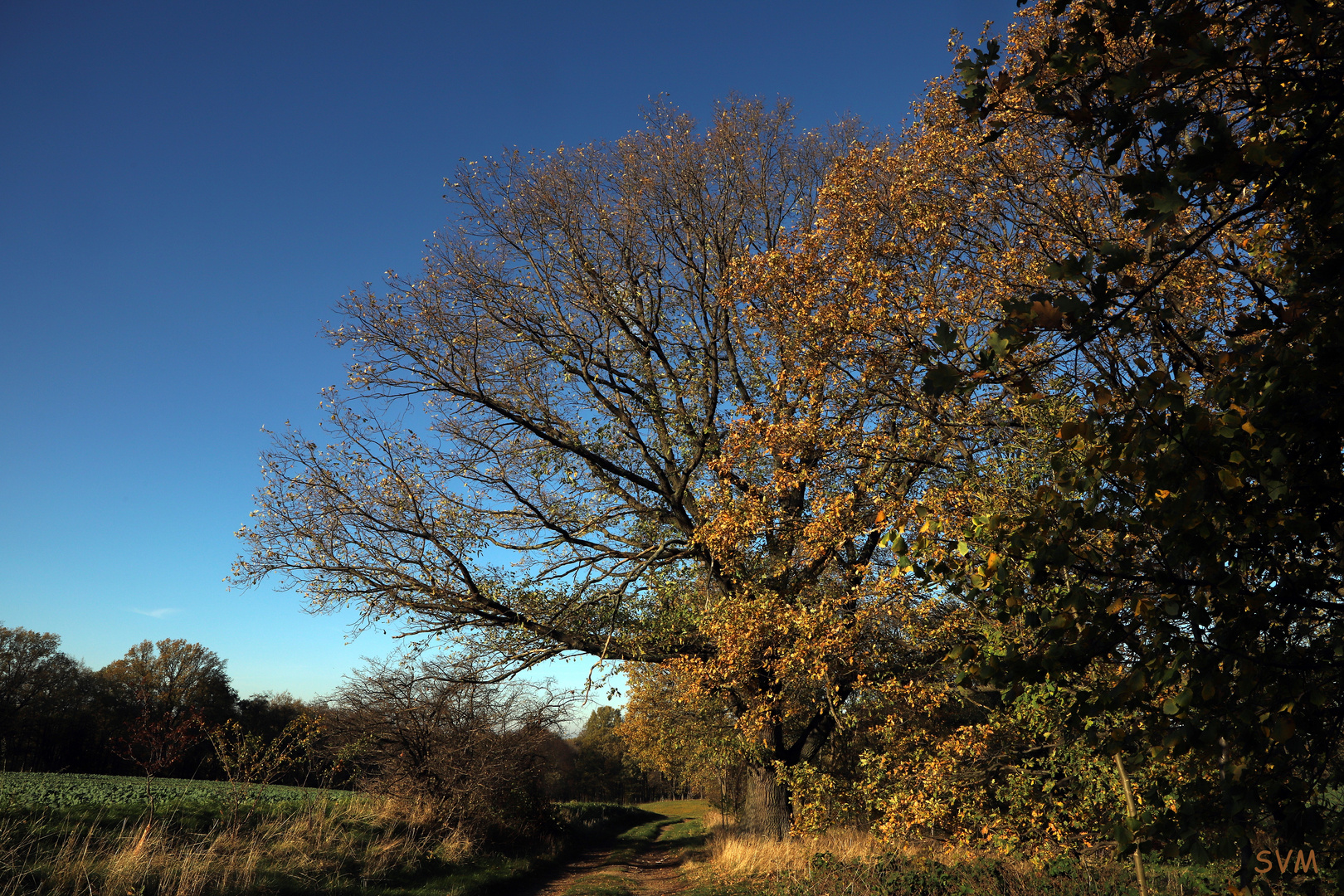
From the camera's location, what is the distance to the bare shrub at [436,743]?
15998 millimetres

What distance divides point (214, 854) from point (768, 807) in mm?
10306

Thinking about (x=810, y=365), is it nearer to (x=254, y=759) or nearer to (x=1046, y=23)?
(x=1046, y=23)

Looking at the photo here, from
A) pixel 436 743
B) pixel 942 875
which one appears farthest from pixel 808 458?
pixel 436 743

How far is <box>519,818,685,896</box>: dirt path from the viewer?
15.1 m

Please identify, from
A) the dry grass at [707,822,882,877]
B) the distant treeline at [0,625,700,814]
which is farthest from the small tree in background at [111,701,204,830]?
the dry grass at [707,822,882,877]

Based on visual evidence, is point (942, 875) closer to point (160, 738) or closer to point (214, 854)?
point (214, 854)

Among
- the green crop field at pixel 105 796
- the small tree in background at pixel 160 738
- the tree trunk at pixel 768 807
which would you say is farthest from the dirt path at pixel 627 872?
the small tree in background at pixel 160 738

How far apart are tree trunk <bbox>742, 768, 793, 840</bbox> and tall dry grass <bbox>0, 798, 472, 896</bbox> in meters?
6.58

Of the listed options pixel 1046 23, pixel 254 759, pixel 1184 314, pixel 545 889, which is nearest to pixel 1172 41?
pixel 1184 314

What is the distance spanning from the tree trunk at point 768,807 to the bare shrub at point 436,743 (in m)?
5.53

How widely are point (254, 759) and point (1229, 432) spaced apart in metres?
14.6

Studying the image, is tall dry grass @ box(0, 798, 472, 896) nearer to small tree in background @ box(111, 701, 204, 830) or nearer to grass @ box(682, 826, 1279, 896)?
small tree in background @ box(111, 701, 204, 830)

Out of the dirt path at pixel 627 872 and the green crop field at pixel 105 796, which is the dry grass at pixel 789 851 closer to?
the dirt path at pixel 627 872

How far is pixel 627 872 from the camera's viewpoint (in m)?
18.3
